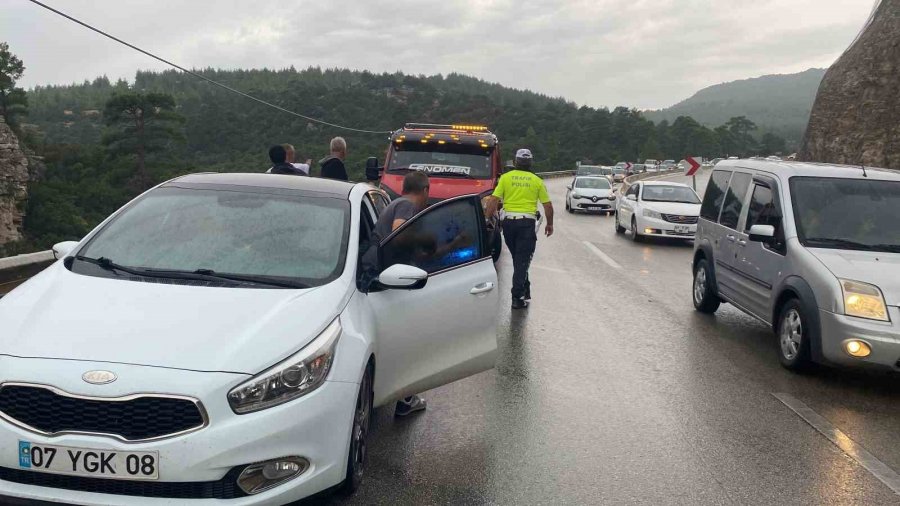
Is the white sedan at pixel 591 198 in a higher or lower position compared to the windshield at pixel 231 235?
lower

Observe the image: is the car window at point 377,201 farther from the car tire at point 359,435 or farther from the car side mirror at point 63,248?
the car side mirror at point 63,248

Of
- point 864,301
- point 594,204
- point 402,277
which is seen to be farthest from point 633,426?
point 594,204

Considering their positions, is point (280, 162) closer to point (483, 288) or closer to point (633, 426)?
point (483, 288)

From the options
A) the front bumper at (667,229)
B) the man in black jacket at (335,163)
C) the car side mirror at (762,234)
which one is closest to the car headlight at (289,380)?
the car side mirror at (762,234)

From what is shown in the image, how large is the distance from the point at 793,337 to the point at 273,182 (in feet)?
15.5

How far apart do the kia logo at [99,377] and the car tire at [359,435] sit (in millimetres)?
1096

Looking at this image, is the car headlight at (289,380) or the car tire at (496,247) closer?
the car headlight at (289,380)

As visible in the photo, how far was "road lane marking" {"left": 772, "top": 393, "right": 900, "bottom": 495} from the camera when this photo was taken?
4.75 metres

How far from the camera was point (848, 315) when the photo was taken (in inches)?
256

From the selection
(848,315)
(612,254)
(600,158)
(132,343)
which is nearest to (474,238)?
(132,343)

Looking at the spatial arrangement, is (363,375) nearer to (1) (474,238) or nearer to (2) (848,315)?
(1) (474,238)

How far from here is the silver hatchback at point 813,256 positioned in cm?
649

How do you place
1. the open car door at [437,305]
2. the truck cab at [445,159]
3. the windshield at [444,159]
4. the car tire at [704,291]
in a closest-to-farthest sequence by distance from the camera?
the open car door at [437,305]
the car tire at [704,291]
the truck cab at [445,159]
the windshield at [444,159]

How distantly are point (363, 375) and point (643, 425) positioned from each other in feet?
7.79
